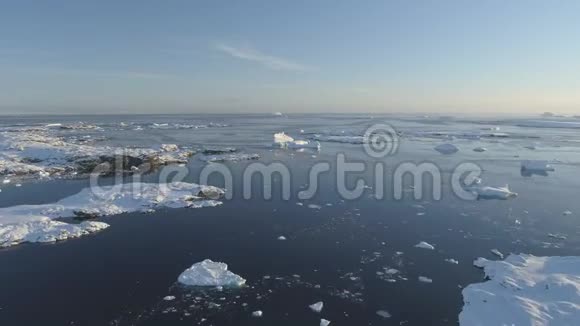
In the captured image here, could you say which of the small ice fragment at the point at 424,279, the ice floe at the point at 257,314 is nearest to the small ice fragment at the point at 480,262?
the small ice fragment at the point at 424,279

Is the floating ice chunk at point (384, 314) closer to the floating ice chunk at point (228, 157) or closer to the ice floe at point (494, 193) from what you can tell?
the ice floe at point (494, 193)

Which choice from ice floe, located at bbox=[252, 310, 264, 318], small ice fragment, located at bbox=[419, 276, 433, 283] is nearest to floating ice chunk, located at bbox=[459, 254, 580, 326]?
small ice fragment, located at bbox=[419, 276, 433, 283]

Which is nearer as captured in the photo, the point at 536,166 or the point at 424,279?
the point at 424,279

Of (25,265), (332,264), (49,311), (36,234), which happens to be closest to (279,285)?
(332,264)

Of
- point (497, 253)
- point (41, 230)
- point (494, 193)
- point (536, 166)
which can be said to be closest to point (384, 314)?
point (497, 253)

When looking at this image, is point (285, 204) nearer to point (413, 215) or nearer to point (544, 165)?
point (413, 215)

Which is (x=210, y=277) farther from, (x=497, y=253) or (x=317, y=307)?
(x=497, y=253)
